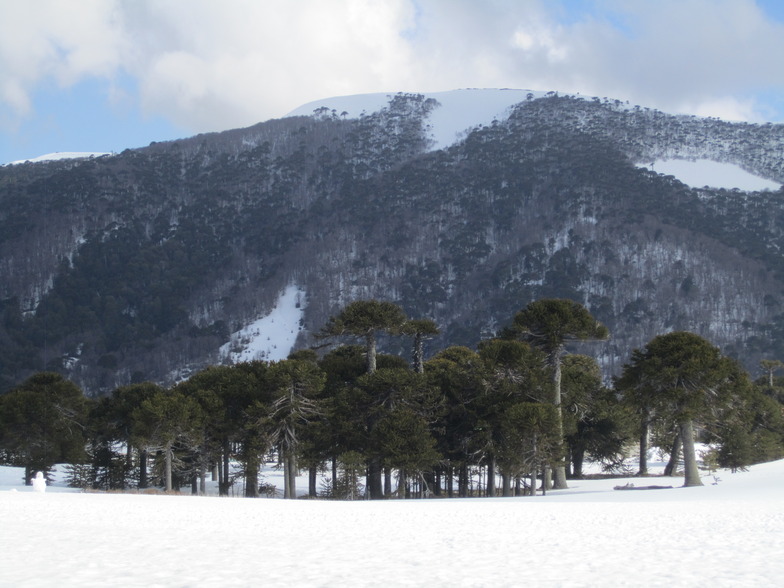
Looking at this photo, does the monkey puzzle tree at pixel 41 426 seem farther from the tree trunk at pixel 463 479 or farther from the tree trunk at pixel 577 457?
the tree trunk at pixel 577 457

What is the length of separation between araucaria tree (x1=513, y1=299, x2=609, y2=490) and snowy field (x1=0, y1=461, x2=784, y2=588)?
64.5 ft

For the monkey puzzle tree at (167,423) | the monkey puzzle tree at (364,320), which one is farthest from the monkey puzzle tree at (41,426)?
the monkey puzzle tree at (364,320)

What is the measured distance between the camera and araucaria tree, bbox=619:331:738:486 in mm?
36969

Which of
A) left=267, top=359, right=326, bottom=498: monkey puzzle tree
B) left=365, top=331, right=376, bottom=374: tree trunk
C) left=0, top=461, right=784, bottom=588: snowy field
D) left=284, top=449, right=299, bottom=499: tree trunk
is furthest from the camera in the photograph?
left=365, top=331, right=376, bottom=374: tree trunk

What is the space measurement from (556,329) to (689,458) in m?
9.34

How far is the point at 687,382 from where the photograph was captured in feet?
124

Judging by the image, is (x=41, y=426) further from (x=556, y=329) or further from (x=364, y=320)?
(x=556, y=329)

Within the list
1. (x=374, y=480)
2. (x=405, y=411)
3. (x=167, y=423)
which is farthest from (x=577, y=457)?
(x=167, y=423)

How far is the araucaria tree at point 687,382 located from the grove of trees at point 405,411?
7 centimetres

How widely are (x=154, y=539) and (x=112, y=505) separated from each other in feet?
29.8

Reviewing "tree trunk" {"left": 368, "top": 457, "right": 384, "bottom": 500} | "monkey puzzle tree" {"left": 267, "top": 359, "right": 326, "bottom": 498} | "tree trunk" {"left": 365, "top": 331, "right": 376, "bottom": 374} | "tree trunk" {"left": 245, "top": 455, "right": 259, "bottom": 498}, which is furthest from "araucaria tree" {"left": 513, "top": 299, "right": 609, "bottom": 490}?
"tree trunk" {"left": 245, "top": 455, "right": 259, "bottom": 498}

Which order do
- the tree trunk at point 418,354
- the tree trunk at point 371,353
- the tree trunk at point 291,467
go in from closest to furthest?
the tree trunk at point 291,467 < the tree trunk at point 371,353 < the tree trunk at point 418,354

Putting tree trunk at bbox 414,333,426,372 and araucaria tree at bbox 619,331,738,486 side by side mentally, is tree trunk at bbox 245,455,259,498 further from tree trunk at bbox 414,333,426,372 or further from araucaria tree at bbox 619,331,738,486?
araucaria tree at bbox 619,331,738,486

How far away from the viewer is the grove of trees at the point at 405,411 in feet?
126
